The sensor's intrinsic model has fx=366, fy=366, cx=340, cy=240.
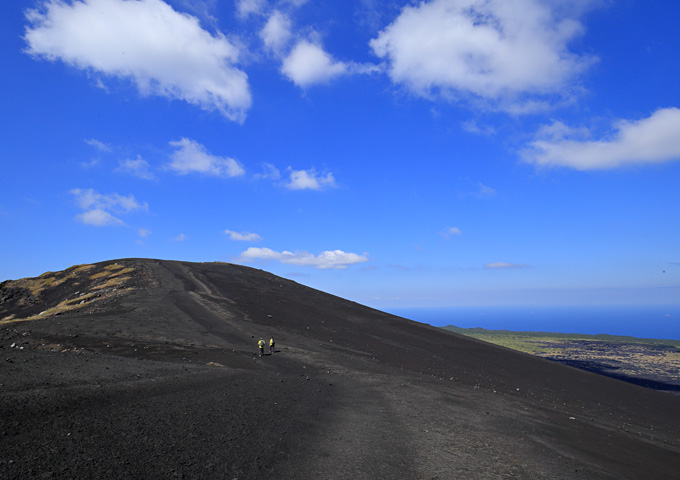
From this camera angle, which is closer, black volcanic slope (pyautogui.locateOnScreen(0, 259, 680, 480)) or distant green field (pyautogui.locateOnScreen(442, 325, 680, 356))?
black volcanic slope (pyautogui.locateOnScreen(0, 259, 680, 480))

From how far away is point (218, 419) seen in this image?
13016mm

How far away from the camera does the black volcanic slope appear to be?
9859 millimetres

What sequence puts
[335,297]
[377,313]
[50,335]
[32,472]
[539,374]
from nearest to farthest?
[32,472]
[50,335]
[539,374]
[377,313]
[335,297]

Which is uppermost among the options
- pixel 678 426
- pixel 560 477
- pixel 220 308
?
pixel 220 308

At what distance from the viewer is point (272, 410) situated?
15227 millimetres

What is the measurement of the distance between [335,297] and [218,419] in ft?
179

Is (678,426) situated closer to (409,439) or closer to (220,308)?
(409,439)

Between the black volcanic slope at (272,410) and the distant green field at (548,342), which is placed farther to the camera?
the distant green field at (548,342)

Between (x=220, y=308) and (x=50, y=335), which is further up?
(x=220, y=308)

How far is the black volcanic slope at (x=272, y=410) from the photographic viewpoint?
9.86 m

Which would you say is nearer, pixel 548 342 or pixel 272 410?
pixel 272 410

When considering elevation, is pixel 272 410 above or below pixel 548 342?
above

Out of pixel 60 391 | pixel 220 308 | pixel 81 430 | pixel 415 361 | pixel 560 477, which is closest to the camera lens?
pixel 81 430

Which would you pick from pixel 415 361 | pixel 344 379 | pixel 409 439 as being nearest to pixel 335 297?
pixel 415 361
